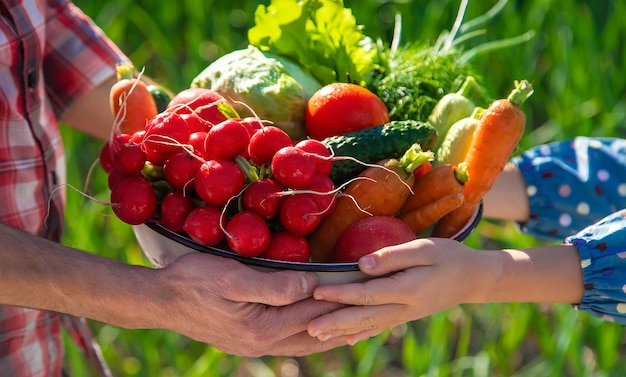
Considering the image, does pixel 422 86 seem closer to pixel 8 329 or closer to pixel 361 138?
pixel 361 138

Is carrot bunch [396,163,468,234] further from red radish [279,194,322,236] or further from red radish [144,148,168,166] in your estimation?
red radish [144,148,168,166]

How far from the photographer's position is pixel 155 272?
1186 millimetres

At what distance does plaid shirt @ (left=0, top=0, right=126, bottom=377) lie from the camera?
136cm

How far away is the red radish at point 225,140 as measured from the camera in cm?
111

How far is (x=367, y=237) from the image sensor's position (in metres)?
1.14

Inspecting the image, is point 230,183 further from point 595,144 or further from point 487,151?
point 595,144

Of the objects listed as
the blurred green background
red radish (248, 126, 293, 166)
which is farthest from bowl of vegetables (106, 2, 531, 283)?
the blurred green background

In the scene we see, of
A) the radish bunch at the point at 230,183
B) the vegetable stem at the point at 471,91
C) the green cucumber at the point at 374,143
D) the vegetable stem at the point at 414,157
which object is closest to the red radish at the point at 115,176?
the radish bunch at the point at 230,183

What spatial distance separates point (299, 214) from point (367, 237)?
116mm

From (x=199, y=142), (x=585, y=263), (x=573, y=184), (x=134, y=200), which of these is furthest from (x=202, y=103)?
(x=573, y=184)

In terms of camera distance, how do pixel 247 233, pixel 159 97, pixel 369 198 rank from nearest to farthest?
1. pixel 247 233
2. pixel 369 198
3. pixel 159 97

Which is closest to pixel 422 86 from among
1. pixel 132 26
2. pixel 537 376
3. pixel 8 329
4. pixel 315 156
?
pixel 315 156

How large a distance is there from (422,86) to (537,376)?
4.40 ft

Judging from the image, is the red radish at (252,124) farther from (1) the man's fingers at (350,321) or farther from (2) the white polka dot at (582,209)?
(2) the white polka dot at (582,209)
